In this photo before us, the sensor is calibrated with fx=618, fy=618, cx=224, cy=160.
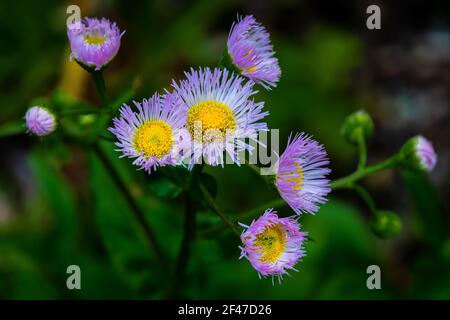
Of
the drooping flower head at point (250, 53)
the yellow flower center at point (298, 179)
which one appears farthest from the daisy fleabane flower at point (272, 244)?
the drooping flower head at point (250, 53)

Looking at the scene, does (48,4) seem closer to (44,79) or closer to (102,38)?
(44,79)

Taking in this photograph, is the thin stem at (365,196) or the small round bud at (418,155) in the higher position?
the small round bud at (418,155)

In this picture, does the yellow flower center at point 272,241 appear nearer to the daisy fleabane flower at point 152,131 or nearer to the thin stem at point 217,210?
the thin stem at point 217,210

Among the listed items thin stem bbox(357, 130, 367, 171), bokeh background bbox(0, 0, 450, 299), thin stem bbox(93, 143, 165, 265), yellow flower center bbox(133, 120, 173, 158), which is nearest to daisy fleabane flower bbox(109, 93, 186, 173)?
yellow flower center bbox(133, 120, 173, 158)

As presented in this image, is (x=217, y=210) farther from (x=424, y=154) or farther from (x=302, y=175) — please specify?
(x=424, y=154)

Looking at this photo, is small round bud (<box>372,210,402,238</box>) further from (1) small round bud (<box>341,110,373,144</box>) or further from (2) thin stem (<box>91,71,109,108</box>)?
(2) thin stem (<box>91,71,109,108</box>)

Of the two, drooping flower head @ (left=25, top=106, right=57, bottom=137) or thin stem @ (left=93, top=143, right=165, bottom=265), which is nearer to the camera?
drooping flower head @ (left=25, top=106, right=57, bottom=137)
